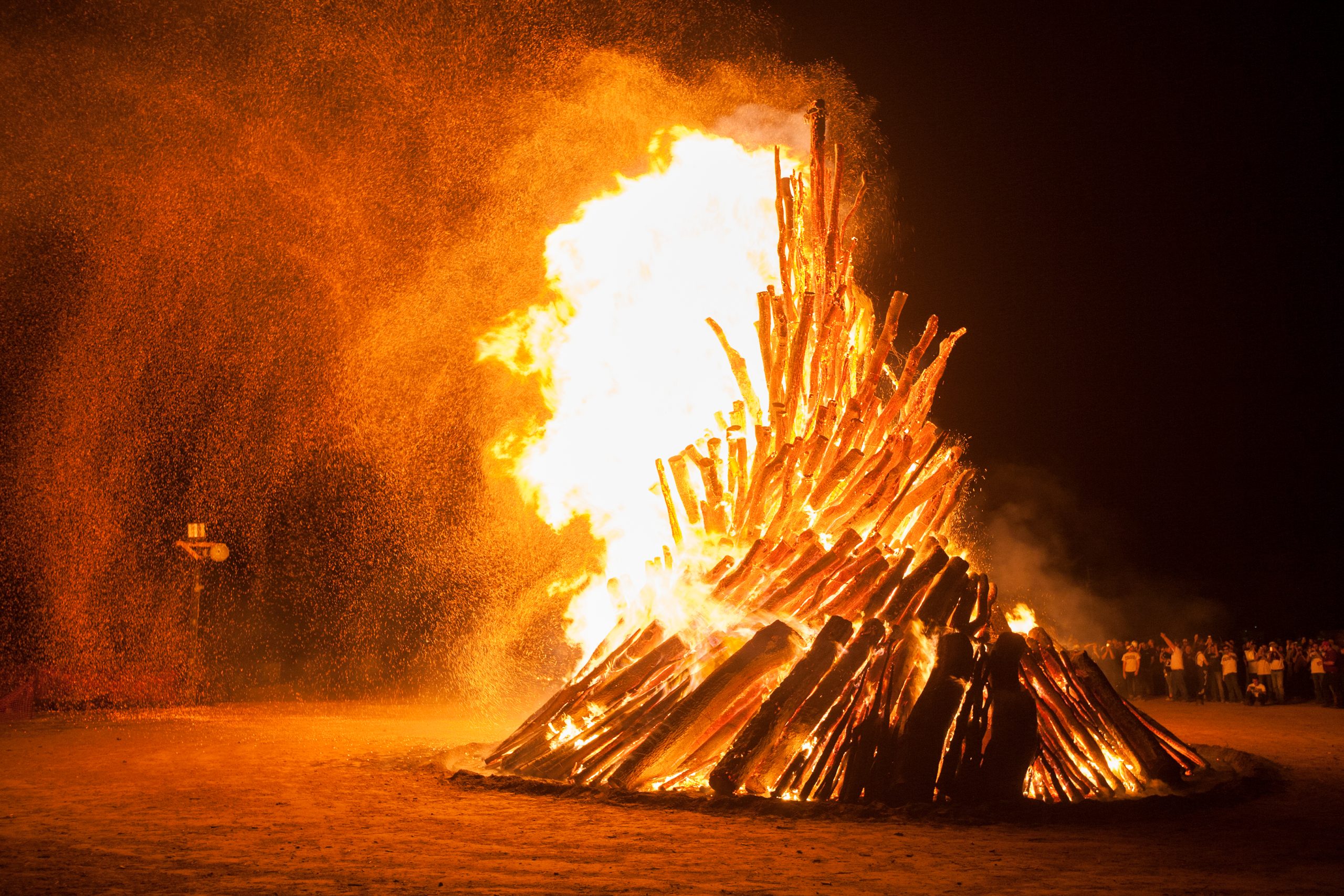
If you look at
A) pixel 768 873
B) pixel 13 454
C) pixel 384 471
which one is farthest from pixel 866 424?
pixel 384 471

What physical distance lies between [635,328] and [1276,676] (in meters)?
16.7

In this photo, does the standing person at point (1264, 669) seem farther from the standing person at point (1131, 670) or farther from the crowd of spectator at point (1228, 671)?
the standing person at point (1131, 670)

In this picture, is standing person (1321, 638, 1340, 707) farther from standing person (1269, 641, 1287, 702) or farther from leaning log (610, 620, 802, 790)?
leaning log (610, 620, 802, 790)

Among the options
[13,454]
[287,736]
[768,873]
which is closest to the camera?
[768,873]

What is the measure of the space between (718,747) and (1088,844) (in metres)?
3.54

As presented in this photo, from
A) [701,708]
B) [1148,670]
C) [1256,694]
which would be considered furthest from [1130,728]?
[1148,670]

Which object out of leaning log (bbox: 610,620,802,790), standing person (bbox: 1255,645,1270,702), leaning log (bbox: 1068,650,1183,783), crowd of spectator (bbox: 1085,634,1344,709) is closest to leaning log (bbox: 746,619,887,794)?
leaning log (bbox: 610,620,802,790)

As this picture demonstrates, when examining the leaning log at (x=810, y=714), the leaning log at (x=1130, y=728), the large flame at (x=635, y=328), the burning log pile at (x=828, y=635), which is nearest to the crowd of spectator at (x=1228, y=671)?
the burning log pile at (x=828, y=635)

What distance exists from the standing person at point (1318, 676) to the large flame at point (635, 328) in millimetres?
14806

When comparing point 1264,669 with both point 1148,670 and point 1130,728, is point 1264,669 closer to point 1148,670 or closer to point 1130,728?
point 1148,670

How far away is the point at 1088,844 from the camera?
774cm

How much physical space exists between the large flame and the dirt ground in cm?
428

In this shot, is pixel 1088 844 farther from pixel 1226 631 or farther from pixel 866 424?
pixel 1226 631

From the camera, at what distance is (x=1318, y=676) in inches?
816
